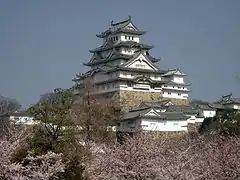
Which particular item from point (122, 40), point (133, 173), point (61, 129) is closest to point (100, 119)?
point (61, 129)

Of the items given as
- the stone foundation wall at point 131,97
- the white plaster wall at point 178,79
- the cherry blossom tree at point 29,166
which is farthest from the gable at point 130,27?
the cherry blossom tree at point 29,166

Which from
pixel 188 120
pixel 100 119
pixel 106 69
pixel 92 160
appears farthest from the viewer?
pixel 106 69

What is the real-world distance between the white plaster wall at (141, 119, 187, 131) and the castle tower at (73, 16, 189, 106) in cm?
603

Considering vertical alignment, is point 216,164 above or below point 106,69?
below

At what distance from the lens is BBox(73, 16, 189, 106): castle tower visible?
154 ft

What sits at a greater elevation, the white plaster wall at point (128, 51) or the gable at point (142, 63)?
the white plaster wall at point (128, 51)

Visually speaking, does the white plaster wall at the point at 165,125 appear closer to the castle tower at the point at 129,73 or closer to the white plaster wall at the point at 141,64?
the castle tower at the point at 129,73

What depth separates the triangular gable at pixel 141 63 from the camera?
48.0 meters

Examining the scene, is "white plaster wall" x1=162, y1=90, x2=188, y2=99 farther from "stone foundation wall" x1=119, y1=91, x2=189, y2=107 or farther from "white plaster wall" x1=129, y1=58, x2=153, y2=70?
"white plaster wall" x1=129, y1=58, x2=153, y2=70

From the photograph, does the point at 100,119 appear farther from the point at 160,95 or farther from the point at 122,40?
the point at 122,40

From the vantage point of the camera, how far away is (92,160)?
16.4 metres

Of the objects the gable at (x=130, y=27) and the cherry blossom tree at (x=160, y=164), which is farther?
the gable at (x=130, y=27)

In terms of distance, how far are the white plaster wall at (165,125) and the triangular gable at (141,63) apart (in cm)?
958

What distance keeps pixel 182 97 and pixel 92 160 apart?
36.6 metres
